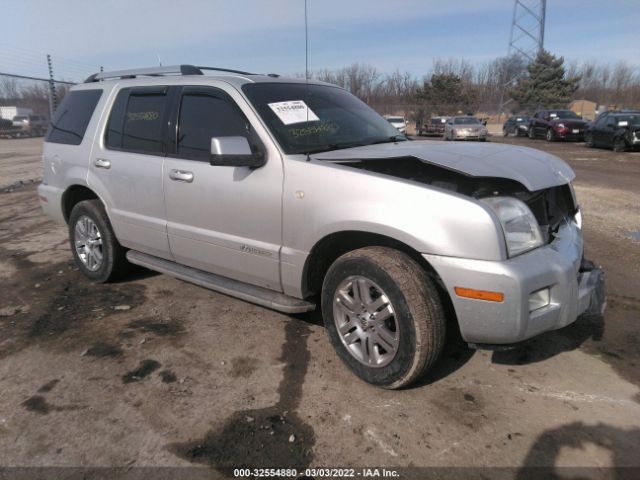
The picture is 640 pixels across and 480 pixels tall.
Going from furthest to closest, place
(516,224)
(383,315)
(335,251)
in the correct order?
(335,251) → (383,315) → (516,224)

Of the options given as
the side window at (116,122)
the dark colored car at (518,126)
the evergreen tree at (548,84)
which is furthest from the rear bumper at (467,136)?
the evergreen tree at (548,84)

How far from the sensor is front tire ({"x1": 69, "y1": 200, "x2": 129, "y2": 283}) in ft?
15.2

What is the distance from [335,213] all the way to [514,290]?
43.1 inches

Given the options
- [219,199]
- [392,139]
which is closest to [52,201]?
[219,199]

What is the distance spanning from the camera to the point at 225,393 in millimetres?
3002

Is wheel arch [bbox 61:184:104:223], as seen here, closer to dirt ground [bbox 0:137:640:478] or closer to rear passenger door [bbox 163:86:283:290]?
dirt ground [bbox 0:137:640:478]

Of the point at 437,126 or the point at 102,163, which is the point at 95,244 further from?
the point at 437,126

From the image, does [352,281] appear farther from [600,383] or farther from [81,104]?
[81,104]

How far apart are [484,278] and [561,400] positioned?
1.00 m

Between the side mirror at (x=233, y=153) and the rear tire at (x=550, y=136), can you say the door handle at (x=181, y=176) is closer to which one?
the side mirror at (x=233, y=153)

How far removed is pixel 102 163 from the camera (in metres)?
4.44

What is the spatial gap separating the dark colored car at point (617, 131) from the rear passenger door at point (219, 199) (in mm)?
17419

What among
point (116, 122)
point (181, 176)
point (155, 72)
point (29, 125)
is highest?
point (155, 72)

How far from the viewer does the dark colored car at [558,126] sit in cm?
2366
